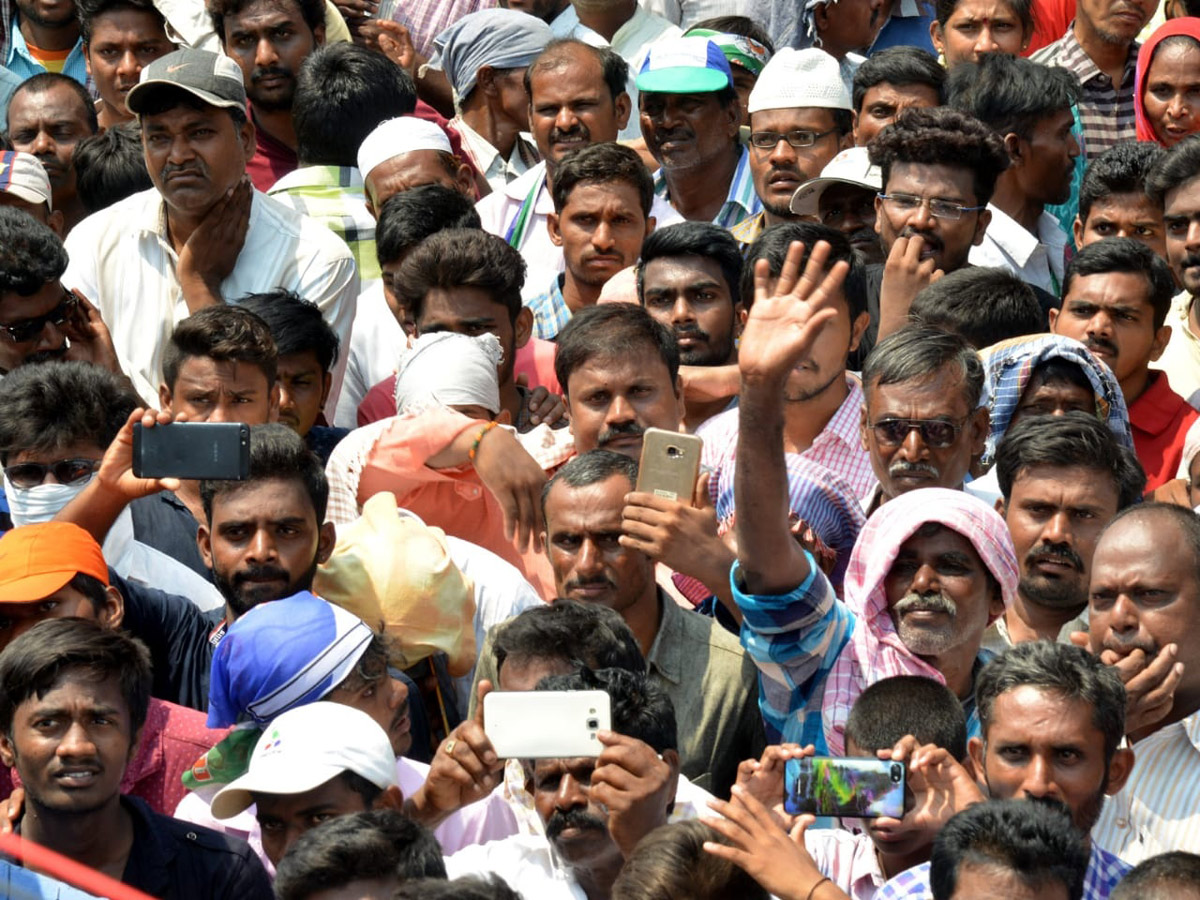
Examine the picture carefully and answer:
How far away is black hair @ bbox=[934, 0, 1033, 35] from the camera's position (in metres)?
10.1

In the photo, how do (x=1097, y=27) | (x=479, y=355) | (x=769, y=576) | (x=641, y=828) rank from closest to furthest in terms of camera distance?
(x=641, y=828)
(x=769, y=576)
(x=479, y=355)
(x=1097, y=27)

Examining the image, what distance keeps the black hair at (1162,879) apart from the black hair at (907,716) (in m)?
0.76

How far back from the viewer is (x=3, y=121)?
10.1 m

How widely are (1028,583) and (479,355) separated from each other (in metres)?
1.79

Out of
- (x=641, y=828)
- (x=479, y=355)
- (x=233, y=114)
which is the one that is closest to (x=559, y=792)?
(x=641, y=828)

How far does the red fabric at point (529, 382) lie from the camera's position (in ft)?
26.6

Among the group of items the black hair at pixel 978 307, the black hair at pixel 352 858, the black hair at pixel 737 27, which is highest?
the black hair at pixel 352 858

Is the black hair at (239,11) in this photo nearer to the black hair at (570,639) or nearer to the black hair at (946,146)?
the black hair at (946,146)

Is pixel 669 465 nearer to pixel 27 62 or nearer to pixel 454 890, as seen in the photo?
pixel 454 890

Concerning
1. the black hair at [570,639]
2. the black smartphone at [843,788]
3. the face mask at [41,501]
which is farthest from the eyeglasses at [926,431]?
the face mask at [41,501]

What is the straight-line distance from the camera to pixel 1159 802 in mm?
5930

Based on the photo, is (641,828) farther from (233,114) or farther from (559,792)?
(233,114)

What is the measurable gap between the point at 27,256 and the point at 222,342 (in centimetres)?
69

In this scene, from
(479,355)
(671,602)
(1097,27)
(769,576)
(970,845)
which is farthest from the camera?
(1097,27)
